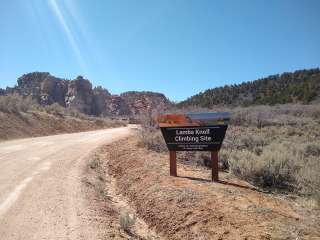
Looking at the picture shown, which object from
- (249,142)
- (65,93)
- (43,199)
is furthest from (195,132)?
(65,93)

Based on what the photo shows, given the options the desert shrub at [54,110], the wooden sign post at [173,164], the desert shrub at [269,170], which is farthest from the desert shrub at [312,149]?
the desert shrub at [54,110]

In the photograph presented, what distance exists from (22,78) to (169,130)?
11520 cm

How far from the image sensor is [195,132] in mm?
10219

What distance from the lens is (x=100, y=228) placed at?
262 inches

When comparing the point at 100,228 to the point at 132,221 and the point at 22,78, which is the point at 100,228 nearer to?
the point at 132,221

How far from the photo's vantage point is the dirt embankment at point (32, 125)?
25938mm

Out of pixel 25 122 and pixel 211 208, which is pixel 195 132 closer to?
pixel 211 208

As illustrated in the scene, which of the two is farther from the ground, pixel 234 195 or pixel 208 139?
pixel 208 139

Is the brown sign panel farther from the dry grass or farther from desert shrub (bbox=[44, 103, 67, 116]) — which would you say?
desert shrub (bbox=[44, 103, 67, 116])

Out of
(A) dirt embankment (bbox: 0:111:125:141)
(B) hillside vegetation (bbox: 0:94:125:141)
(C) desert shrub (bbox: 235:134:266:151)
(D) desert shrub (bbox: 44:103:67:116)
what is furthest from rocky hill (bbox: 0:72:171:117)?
(C) desert shrub (bbox: 235:134:266:151)

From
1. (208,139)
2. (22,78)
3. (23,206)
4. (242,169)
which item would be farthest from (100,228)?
(22,78)

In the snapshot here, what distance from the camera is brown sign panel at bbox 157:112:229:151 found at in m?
9.90

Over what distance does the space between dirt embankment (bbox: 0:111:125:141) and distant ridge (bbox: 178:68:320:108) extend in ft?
110

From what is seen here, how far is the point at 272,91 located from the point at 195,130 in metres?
61.0
